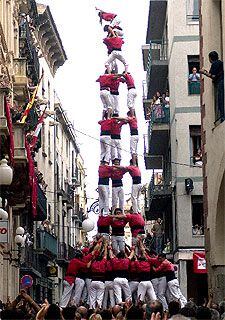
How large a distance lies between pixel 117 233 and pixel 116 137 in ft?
9.10

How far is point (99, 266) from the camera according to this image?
2736 cm

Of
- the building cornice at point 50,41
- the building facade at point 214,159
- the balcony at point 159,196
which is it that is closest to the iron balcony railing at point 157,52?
the balcony at point 159,196

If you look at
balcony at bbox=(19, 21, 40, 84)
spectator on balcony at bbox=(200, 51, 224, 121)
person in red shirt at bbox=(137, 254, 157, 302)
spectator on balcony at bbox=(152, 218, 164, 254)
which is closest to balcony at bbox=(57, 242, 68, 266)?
spectator on balcony at bbox=(152, 218, 164, 254)

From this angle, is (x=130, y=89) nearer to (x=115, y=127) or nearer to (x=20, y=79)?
(x=115, y=127)

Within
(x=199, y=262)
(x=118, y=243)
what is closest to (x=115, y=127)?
(x=118, y=243)

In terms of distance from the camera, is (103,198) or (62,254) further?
(62,254)

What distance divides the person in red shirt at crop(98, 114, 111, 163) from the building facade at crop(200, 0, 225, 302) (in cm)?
479

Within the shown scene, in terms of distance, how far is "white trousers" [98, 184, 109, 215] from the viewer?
2800 cm

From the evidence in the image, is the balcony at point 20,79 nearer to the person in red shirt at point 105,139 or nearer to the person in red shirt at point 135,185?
the person in red shirt at point 105,139

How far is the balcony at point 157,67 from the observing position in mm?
44625

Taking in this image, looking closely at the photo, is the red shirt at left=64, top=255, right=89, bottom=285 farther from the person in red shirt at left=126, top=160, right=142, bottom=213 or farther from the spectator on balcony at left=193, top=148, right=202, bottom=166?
the spectator on balcony at left=193, top=148, right=202, bottom=166

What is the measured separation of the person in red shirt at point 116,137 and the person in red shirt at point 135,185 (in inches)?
19.9

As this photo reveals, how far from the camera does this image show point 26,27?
44.5 m

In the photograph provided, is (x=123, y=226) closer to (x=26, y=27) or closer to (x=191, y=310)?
(x=191, y=310)
